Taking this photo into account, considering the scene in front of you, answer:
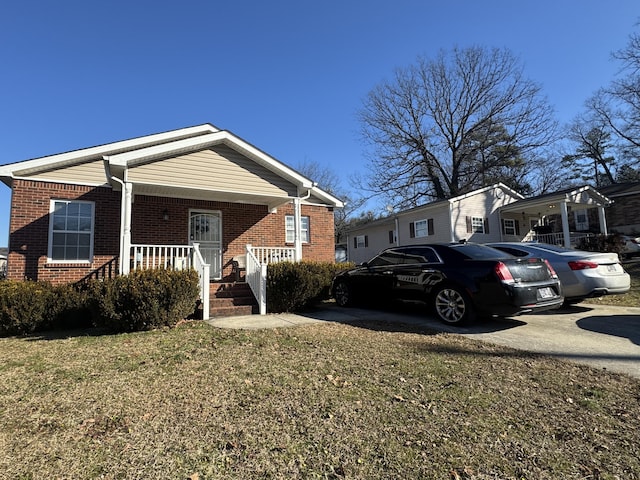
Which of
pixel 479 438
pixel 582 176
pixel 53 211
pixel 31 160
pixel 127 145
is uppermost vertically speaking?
pixel 582 176

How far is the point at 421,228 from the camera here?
22125mm

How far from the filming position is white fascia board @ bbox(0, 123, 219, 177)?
937 centimetres

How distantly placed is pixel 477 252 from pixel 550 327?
174 centimetres

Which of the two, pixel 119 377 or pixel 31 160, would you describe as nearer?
pixel 119 377

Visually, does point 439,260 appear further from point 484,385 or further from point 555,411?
point 555,411

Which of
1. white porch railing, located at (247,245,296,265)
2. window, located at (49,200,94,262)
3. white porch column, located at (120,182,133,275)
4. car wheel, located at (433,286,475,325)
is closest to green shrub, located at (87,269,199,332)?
white porch column, located at (120,182,133,275)

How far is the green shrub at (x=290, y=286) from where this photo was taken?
841 cm

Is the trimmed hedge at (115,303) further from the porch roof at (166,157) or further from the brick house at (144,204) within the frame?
the porch roof at (166,157)

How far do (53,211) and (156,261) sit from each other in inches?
130

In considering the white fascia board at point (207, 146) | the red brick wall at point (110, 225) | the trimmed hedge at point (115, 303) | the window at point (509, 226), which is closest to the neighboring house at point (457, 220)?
the window at point (509, 226)

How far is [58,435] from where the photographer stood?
8.91 feet

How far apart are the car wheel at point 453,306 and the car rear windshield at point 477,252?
27.0 inches

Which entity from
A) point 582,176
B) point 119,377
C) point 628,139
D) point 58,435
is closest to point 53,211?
point 119,377

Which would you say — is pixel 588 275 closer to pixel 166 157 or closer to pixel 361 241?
pixel 166 157
